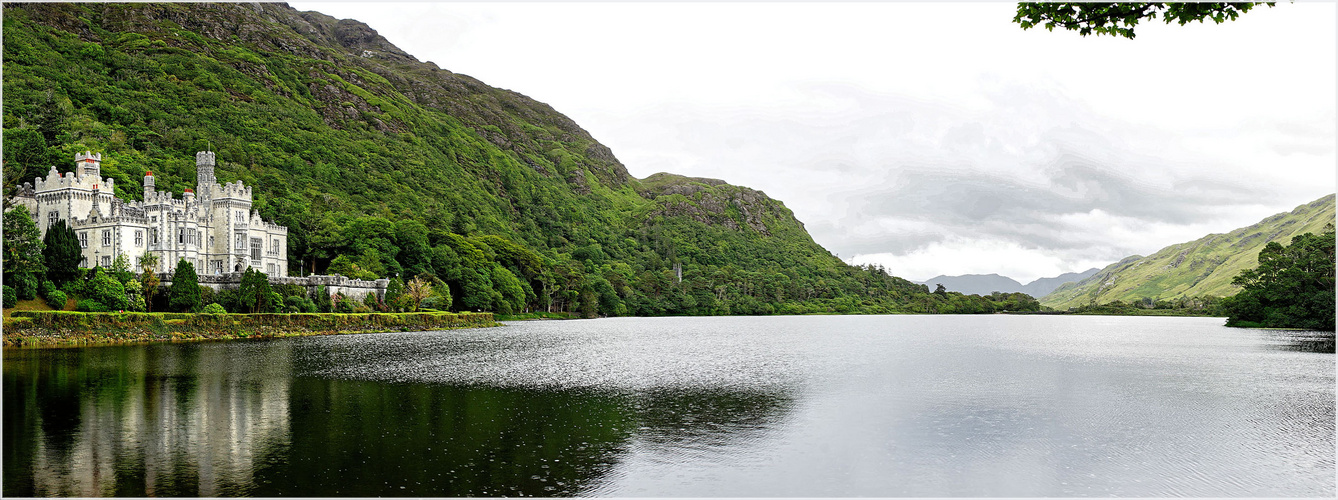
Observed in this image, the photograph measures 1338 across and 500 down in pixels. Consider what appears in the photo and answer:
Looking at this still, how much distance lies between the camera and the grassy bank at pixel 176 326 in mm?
48156

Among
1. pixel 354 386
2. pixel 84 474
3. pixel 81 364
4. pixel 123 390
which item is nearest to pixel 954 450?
pixel 84 474

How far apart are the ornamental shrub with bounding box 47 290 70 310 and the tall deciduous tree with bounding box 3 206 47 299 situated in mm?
995

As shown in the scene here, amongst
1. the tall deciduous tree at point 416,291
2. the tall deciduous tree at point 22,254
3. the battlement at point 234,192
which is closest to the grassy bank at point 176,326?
the tall deciduous tree at point 22,254

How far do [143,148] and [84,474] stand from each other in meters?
129

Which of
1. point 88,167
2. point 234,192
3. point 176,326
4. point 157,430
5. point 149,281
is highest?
point 88,167

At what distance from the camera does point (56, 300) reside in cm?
5372

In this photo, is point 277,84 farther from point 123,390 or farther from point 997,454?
point 997,454

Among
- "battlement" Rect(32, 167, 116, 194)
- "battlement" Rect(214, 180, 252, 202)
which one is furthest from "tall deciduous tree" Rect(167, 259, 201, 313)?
"battlement" Rect(214, 180, 252, 202)

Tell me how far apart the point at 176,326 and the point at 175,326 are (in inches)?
3.8

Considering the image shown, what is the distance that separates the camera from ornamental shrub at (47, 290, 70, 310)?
176ft

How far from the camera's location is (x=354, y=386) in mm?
30688

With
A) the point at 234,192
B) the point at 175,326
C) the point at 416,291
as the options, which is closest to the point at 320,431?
the point at 175,326

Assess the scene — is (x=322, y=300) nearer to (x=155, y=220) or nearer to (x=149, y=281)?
(x=155, y=220)

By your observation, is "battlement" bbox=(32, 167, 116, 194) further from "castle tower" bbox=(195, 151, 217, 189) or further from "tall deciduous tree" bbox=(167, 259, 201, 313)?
"tall deciduous tree" bbox=(167, 259, 201, 313)
